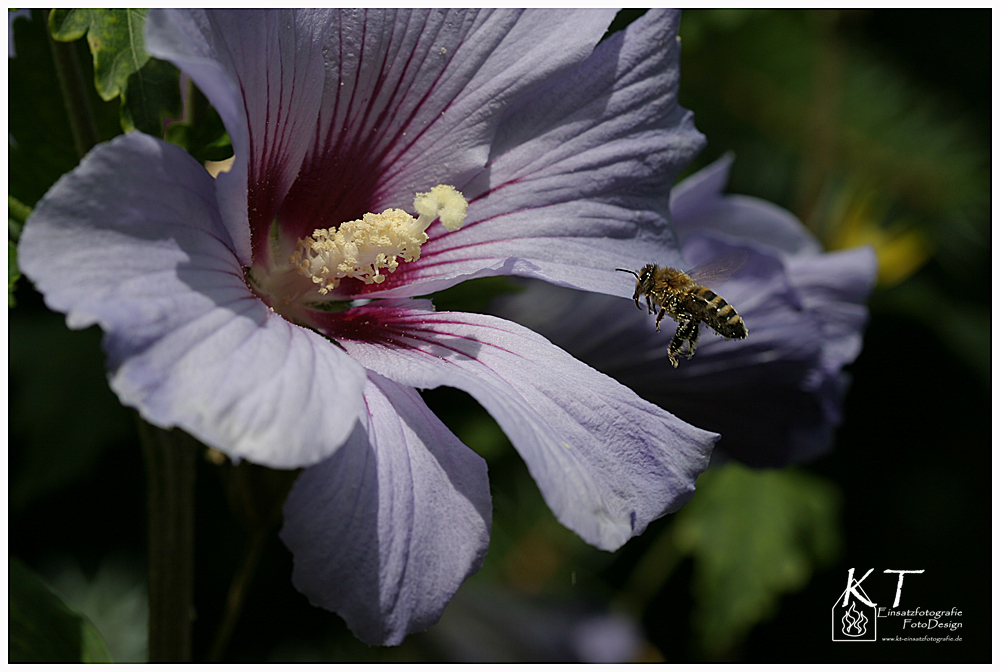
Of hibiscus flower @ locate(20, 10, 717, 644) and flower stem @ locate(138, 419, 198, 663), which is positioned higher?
hibiscus flower @ locate(20, 10, 717, 644)

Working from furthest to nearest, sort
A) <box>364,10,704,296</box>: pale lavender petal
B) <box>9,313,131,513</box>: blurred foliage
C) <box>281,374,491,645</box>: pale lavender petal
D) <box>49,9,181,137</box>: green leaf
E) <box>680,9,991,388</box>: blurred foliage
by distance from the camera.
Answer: <box>680,9,991,388</box>: blurred foliage < <box>9,313,131,513</box>: blurred foliage < <box>364,10,704,296</box>: pale lavender petal < <box>49,9,181,137</box>: green leaf < <box>281,374,491,645</box>: pale lavender petal

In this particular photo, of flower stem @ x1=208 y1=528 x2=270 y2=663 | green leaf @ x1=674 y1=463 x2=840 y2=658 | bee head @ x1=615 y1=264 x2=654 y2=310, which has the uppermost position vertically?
bee head @ x1=615 y1=264 x2=654 y2=310

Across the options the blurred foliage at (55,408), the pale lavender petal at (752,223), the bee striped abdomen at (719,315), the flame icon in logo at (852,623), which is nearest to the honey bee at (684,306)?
the bee striped abdomen at (719,315)

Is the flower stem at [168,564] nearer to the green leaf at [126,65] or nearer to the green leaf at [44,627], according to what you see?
the green leaf at [44,627]

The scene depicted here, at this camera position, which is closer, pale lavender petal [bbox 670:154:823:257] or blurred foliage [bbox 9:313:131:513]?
pale lavender petal [bbox 670:154:823:257]

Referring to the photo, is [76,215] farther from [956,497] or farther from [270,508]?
[956,497]

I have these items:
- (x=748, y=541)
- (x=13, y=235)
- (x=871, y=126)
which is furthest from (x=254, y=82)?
(x=871, y=126)

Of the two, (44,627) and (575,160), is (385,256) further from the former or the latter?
(44,627)

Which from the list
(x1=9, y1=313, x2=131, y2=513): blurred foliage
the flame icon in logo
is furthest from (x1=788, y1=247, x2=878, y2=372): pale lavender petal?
(x1=9, y1=313, x2=131, y2=513): blurred foliage

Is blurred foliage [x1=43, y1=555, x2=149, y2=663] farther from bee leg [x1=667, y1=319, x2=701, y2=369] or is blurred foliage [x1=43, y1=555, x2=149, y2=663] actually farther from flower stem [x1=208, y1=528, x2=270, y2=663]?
bee leg [x1=667, y1=319, x2=701, y2=369]
